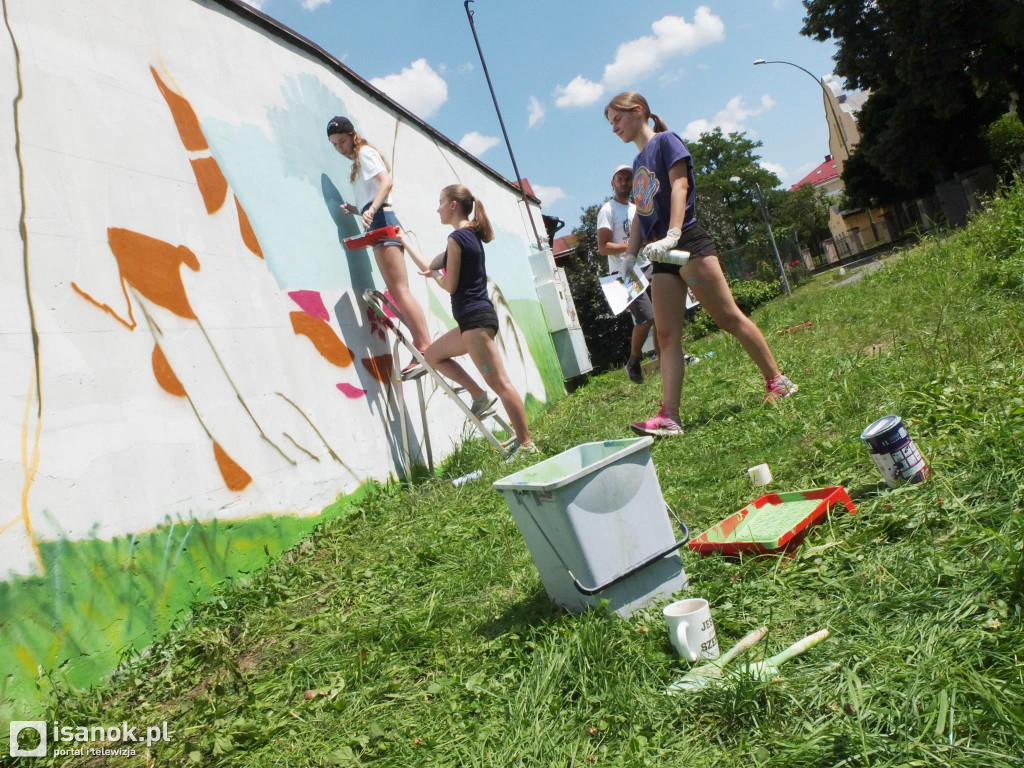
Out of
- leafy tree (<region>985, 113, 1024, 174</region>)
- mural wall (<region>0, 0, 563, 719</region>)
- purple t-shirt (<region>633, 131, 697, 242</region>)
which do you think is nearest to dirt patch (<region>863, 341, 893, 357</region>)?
purple t-shirt (<region>633, 131, 697, 242</region>)

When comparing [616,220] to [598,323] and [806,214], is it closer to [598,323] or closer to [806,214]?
[598,323]

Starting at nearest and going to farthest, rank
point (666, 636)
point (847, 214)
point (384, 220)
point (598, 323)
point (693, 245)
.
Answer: point (666, 636) < point (693, 245) < point (384, 220) < point (598, 323) < point (847, 214)

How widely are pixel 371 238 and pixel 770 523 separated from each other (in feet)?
10.4

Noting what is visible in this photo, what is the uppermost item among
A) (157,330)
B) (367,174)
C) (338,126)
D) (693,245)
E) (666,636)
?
(338,126)

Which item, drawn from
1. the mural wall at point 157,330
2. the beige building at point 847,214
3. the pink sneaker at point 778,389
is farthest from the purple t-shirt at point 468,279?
the beige building at point 847,214

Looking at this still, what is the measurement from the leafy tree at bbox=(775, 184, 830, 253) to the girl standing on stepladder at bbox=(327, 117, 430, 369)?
54269 millimetres

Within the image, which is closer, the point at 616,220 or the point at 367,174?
the point at 367,174

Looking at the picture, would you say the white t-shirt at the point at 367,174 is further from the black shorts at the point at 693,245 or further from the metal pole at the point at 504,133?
the metal pole at the point at 504,133

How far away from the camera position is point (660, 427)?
12.9 feet

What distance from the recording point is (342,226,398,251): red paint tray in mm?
4539

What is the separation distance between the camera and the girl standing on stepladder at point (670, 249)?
3.92m

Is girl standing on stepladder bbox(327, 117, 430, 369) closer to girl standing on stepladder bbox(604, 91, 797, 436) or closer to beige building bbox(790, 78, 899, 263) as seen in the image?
girl standing on stepladder bbox(604, 91, 797, 436)

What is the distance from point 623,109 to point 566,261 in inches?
828

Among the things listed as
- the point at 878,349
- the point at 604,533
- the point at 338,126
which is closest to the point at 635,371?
the point at 878,349
